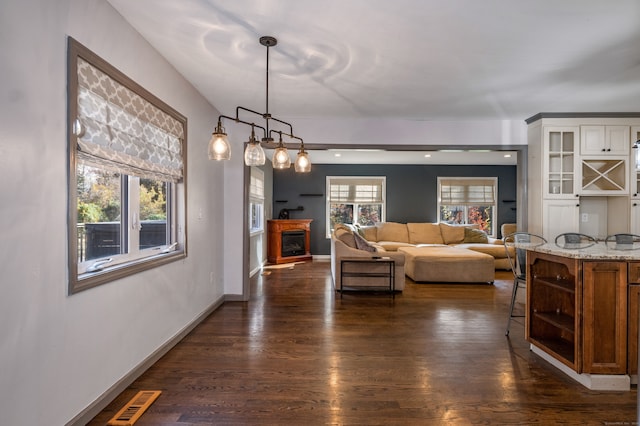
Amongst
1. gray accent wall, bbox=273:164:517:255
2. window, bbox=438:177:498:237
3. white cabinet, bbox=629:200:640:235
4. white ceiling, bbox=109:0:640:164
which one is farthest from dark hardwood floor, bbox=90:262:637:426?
window, bbox=438:177:498:237

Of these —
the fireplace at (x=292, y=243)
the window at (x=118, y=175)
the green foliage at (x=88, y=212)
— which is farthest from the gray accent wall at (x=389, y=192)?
the green foliage at (x=88, y=212)

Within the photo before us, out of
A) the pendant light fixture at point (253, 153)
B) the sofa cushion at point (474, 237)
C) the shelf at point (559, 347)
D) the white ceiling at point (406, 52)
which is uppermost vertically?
the white ceiling at point (406, 52)

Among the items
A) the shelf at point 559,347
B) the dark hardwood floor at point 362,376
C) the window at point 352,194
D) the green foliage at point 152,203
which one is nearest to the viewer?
the dark hardwood floor at point 362,376

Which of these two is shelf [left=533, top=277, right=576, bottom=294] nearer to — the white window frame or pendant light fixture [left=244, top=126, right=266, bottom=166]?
pendant light fixture [left=244, top=126, right=266, bottom=166]

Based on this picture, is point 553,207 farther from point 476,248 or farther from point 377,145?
point 476,248

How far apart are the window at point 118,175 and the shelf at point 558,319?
124 inches

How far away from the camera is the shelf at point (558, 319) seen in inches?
94.6

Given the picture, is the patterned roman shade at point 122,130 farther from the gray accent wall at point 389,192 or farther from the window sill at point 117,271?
the gray accent wall at point 389,192

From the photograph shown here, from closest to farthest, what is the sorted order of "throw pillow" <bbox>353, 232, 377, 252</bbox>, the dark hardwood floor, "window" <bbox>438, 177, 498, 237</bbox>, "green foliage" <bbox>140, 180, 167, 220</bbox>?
the dark hardwood floor → "green foliage" <bbox>140, 180, 167, 220</bbox> → "throw pillow" <bbox>353, 232, 377, 252</bbox> → "window" <bbox>438, 177, 498, 237</bbox>

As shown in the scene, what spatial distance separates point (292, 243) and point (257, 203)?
1.58 m

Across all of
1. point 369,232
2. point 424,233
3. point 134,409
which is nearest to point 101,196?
point 134,409

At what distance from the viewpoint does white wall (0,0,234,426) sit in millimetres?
1421

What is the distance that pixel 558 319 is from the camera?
2561 millimetres

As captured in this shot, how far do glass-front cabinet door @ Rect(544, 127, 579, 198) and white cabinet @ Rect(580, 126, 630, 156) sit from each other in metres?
0.13
